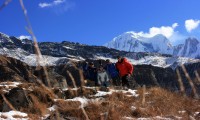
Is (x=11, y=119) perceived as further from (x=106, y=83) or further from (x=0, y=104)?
(x=106, y=83)

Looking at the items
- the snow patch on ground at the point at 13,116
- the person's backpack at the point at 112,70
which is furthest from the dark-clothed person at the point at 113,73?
the snow patch on ground at the point at 13,116

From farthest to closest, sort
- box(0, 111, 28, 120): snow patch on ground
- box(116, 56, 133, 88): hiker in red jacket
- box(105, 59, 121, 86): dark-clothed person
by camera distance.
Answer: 1. box(105, 59, 121, 86): dark-clothed person
2. box(116, 56, 133, 88): hiker in red jacket
3. box(0, 111, 28, 120): snow patch on ground

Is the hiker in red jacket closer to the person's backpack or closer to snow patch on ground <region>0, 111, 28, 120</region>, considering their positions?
the person's backpack

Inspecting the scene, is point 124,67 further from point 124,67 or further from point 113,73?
point 113,73

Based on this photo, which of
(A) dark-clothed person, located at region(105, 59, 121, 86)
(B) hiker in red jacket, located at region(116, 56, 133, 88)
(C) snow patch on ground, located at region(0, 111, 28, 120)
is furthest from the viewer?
(A) dark-clothed person, located at region(105, 59, 121, 86)

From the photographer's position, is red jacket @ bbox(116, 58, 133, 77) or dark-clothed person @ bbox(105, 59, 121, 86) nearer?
red jacket @ bbox(116, 58, 133, 77)

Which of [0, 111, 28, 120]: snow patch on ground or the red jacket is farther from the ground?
the red jacket

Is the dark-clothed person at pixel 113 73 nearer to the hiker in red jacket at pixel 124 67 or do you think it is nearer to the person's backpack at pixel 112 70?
the person's backpack at pixel 112 70

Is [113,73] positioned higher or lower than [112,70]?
lower

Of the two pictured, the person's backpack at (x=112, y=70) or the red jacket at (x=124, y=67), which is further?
the person's backpack at (x=112, y=70)


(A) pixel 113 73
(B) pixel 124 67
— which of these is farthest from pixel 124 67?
(A) pixel 113 73

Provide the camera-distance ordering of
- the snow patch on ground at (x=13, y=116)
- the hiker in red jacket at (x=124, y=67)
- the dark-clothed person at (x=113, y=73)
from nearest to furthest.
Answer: the snow patch on ground at (x=13, y=116) < the hiker in red jacket at (x=124, y=67) < the dark-clothed person at (x=113, y=73)

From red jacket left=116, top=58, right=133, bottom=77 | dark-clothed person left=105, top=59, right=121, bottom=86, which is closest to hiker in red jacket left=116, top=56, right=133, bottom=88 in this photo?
red jacket left=116, top=58, right=133, bottom=77

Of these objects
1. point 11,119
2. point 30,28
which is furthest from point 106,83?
point 30,28
